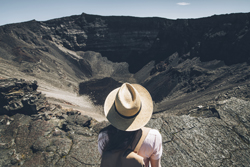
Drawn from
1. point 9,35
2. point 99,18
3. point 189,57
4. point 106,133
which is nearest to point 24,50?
point 9,35

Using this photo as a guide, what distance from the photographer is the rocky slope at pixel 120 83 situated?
559cm

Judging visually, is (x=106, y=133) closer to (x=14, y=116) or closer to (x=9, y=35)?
(x=14, y=116)

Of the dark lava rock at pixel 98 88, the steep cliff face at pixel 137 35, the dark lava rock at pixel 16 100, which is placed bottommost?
the dark lava rock at pixel 98 88

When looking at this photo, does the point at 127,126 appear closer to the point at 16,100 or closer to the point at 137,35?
the point at 16,100

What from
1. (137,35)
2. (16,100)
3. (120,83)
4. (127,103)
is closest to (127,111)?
(127,103)

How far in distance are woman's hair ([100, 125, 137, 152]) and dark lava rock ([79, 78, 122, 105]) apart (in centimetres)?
2186

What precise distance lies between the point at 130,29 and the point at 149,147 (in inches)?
1561

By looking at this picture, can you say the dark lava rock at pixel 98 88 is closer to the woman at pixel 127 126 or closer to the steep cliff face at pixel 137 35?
the steep cliff face at pixel 137 35

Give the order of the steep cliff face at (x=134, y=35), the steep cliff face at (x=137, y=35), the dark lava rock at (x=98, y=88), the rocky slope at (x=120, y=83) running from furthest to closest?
the steep cliff face at (x=134, y=35), the steep cliff face at (x=137, y=35), the dark lava rock at (x=98, y=88), the rocky slope at (x=120, y=83)

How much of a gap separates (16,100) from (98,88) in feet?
56.9

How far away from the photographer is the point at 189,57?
92.8ft

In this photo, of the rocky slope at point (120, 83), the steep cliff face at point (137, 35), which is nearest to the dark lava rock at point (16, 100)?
the rocky slope at point (120, 83)

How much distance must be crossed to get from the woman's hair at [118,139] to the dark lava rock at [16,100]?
442 inches

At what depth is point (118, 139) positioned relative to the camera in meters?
1.78
